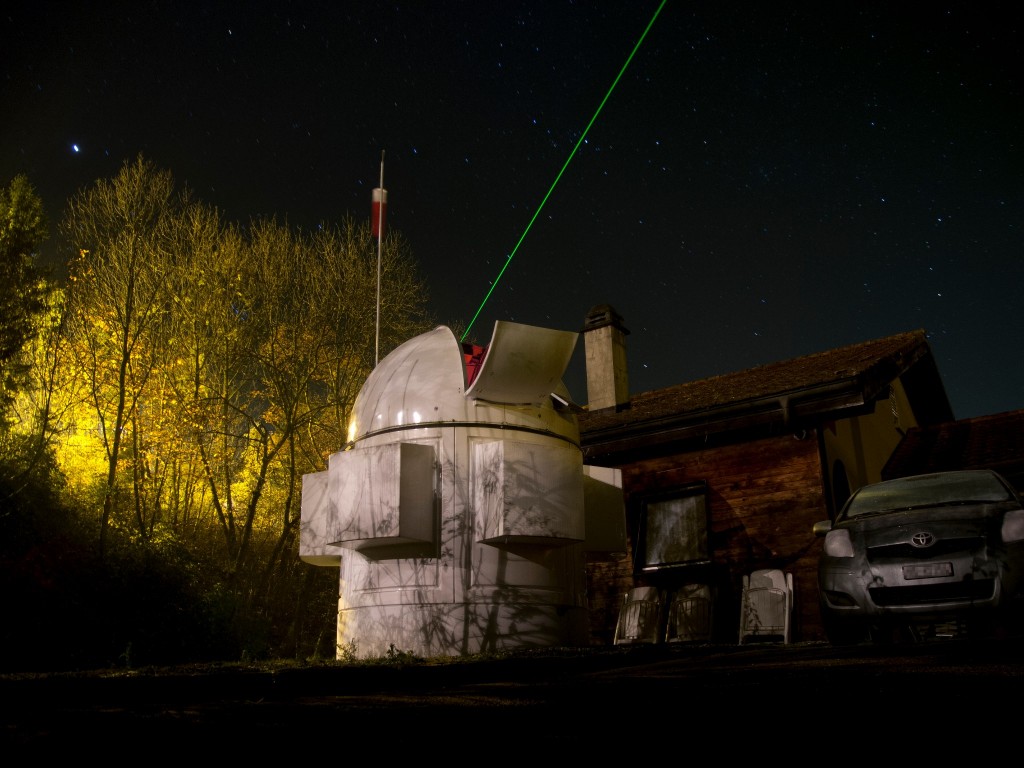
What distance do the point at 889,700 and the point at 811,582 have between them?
418 inches

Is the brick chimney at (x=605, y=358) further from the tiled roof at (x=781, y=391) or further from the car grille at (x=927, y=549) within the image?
the car grille at (x=927, y=549)

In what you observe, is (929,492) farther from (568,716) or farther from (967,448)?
(967,448)

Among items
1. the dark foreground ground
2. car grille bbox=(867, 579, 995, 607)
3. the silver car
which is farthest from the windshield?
the dark foreground ground

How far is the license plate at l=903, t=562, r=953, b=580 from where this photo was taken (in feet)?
24.2

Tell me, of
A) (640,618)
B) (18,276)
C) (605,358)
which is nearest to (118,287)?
(18,276)

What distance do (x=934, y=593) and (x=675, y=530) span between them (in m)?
7.46

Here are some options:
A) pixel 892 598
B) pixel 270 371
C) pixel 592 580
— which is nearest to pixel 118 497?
pixel 270 371

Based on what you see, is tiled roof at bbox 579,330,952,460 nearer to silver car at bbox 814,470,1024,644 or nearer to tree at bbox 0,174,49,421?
silver car at bbox 814,470,1024,644

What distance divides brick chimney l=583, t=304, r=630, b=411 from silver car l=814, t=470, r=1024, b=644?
7.50 meters

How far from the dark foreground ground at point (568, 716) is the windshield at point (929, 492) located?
135 inches

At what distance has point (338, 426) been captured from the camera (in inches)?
924

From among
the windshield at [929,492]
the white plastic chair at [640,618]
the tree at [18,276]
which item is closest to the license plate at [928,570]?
the windshield at [929,492]

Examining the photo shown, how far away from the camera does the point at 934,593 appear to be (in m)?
7.42

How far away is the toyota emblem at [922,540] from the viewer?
7508 millimetres
